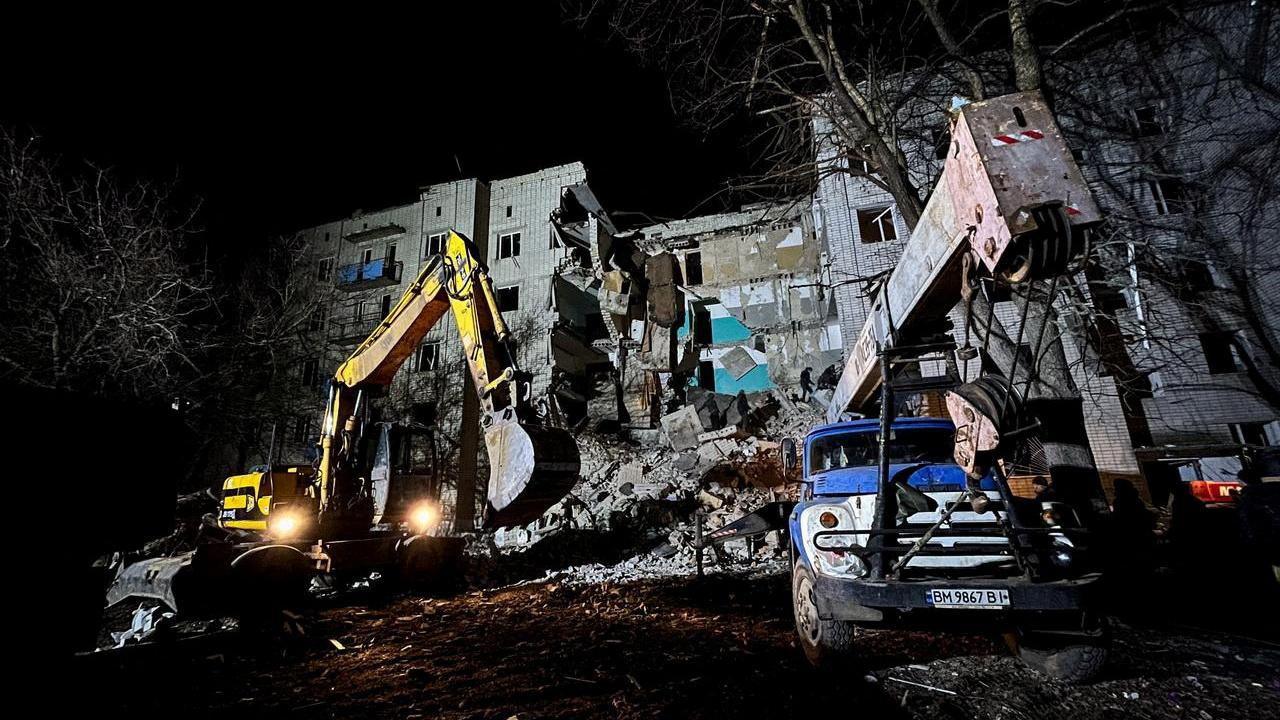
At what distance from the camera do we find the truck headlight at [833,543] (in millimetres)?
3885

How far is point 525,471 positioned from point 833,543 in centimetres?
263

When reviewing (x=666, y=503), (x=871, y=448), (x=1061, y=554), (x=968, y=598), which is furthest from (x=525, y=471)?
(x=666, y=503)

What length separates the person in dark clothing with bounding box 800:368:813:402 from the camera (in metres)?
20.0

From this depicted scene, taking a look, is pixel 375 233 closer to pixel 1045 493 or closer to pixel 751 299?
pixel 751 299

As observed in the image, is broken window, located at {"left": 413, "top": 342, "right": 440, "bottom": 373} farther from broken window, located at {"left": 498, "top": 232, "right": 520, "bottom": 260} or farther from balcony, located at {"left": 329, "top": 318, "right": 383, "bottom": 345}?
broken window, located at {"left": 498, "top": 232, "right": 520, "bottom": 260}

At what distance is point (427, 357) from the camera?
2542 centimetres

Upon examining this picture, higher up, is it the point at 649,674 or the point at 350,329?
the point at 350,329

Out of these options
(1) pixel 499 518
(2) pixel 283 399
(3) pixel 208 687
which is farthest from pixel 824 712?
(2) pixel 283 399

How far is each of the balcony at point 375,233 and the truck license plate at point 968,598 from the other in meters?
30.7

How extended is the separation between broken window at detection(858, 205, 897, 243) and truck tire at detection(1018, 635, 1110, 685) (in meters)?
16.0

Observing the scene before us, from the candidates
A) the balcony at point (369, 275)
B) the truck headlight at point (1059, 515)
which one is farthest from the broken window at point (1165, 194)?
the balcony at point (369, 275)

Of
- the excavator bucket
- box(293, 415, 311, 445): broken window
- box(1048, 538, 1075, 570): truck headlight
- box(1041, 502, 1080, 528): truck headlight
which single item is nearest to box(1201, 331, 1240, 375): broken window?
box(1041, 502, 1080, 528): truck headlight

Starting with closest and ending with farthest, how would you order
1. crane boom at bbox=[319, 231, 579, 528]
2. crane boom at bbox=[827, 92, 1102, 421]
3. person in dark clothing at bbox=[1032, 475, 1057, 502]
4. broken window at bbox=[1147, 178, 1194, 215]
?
1. crane boom at bbox=[827, 92, 1102, 421]
2. crane boom at bbox=[319, 231, 579, 528]
3. person in dark clothing at bbox=[1032, 475, 1057, 502]
4. broken window at bbox=[1147, 178, 1194, 215]

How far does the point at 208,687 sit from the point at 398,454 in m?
5.73
